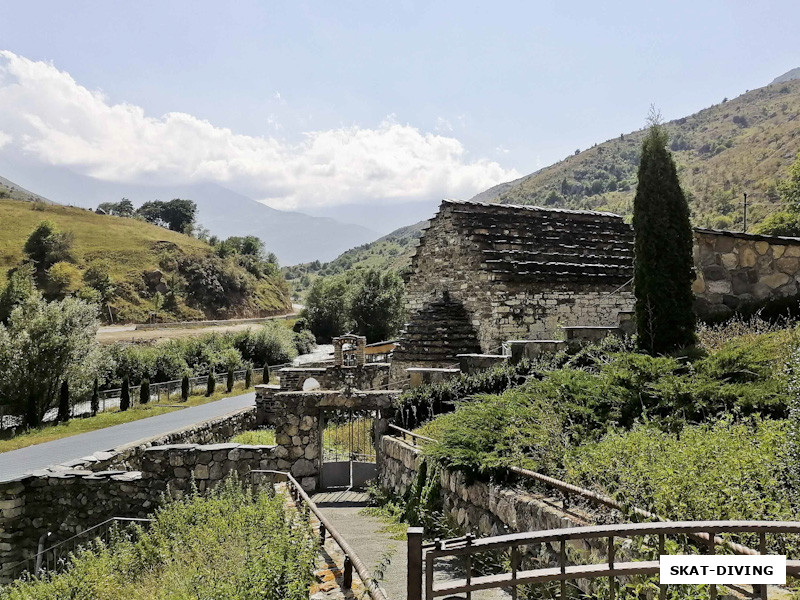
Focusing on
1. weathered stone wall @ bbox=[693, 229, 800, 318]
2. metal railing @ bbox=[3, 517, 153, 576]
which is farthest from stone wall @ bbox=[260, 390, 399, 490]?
weathered stone wall @ bbox=[693, 229, 800, 318]

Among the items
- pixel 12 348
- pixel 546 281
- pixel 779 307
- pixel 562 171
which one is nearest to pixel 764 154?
pixel 562 171

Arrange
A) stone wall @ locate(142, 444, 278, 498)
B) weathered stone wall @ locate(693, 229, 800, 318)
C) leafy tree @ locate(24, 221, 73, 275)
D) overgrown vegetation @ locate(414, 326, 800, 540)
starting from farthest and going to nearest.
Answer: leafy tree @ locate(24, 221, 73, 275)
stone wall @ locate(142, 444, 278, 498)
weathered stone wall @ locate(693, 229, 800, 318)
overgrown vegetation @ locate(414, 326, 800, 540)

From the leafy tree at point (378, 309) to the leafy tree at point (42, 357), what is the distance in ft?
102

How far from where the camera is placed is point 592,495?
5.13 meters

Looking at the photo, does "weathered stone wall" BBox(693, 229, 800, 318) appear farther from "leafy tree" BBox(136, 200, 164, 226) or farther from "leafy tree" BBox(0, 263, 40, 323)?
"leafy tree" BBox(136, 200, 164, 226)

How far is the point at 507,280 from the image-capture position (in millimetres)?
17469

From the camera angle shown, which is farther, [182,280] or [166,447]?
[182,280]

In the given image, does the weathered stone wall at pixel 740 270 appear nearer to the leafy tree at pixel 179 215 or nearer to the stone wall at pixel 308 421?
the stone wall at pixel 308 421

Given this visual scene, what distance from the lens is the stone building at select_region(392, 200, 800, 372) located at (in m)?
17.7

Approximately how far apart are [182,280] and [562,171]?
251 ft

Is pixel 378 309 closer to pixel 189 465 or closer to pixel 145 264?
pixel 145 264

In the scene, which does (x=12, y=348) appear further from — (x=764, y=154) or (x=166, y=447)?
(x=764, y=154)

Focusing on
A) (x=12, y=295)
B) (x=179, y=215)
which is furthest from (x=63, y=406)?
(x=179, y=215)

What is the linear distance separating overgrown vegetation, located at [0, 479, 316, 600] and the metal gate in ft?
11.9
